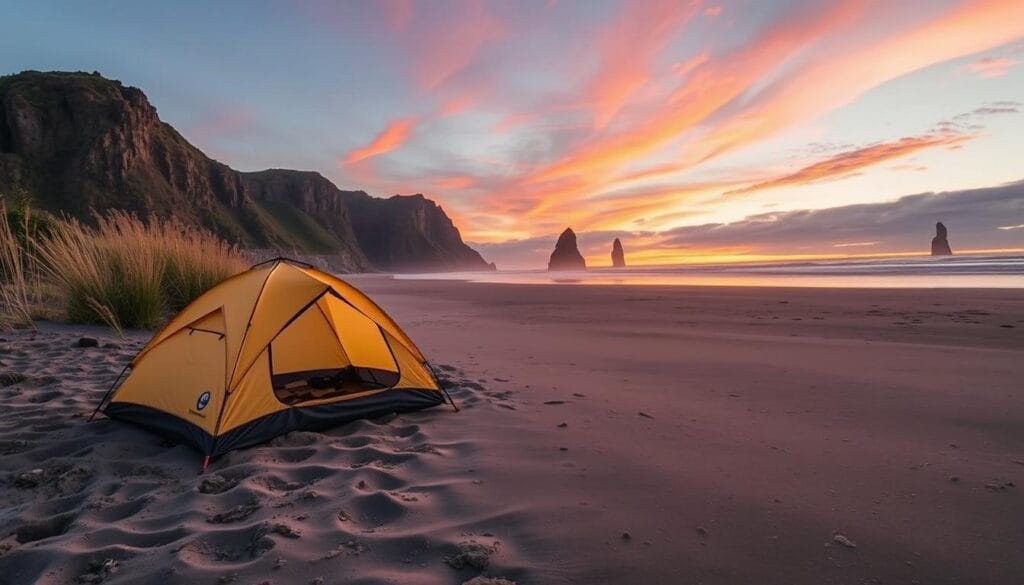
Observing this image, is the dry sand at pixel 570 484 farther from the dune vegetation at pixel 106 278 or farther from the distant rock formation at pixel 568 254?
the distant rock formation at pixel 568 254

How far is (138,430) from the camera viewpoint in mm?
4270

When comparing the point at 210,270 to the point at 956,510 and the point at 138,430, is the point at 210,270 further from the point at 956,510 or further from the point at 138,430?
the point at 956,510

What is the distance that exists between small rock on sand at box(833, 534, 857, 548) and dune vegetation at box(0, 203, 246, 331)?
923cm

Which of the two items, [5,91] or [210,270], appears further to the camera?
[5,91]

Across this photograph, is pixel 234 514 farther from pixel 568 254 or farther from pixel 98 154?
pixel 568 254

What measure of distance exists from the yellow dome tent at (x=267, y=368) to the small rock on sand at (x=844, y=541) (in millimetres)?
3531

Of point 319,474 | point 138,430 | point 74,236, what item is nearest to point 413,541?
point 319,474

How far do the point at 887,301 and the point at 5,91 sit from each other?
A: 101 metres

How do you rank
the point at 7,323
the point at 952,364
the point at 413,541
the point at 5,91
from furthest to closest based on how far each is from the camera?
1. the point at 5,91
2. the point at 7,323
3. the point at 952,364
4. the point at 413,541

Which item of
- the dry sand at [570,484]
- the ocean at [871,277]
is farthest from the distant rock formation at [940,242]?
the dry sand at [570,484]

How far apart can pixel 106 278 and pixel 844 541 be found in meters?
10.6

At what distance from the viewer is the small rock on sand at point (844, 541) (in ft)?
7.69

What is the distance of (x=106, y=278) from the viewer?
850 cm

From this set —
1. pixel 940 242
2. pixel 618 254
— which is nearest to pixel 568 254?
pixel 618 254
